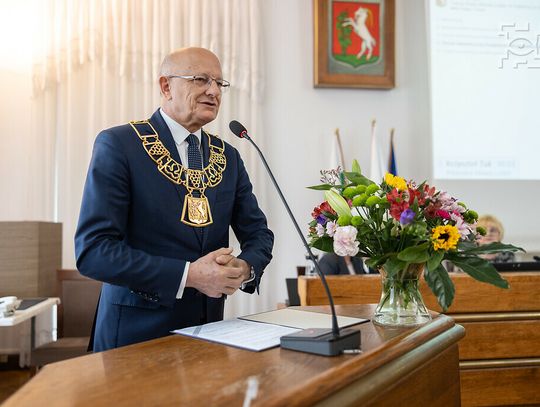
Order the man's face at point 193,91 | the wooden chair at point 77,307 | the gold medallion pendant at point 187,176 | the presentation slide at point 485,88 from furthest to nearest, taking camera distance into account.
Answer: the presentation slide at point 485,88
the wooden chair at point 77,307
the man's face at point 193,91
the gold medallion pendant at point 187,176

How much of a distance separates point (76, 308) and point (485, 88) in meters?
4.05

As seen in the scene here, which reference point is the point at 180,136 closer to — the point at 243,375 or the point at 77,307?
the point at 243,375

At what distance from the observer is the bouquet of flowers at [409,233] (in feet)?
3.93

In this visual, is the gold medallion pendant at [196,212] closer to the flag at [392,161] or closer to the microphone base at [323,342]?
the microphone base at [323,342]

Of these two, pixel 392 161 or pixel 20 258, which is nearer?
pixel 20 258

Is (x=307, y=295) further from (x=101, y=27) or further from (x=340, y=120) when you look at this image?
(x=101, y=27)

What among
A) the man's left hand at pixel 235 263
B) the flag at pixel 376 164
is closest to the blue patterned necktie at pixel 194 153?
the man's left hand at pixel 235 263

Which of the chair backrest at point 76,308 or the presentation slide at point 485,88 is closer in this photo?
the chair backrest at point 76,308

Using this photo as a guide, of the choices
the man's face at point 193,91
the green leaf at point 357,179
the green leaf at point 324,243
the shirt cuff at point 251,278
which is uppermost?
the man's face at point 193,91

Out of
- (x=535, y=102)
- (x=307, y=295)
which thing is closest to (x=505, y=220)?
(x=535, y=102)

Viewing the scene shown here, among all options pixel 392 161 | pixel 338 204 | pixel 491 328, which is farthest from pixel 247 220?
pixel 392 161

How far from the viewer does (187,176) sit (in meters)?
1.68

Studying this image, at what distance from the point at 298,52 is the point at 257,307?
2448 millimetres

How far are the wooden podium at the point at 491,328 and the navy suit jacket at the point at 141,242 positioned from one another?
67 centimetres
